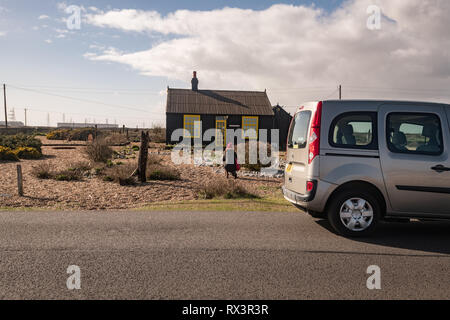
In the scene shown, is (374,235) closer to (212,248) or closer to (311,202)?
(311,202)

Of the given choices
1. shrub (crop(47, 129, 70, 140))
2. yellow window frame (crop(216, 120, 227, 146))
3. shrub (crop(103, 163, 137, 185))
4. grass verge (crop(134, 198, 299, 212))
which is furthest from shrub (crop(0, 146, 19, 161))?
shrub (crop(47, 129, 70, 140))

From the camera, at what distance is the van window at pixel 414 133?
211 inches

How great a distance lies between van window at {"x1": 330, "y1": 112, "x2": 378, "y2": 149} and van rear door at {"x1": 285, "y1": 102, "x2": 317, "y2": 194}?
43cm

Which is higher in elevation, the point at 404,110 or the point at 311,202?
the point at 404,110

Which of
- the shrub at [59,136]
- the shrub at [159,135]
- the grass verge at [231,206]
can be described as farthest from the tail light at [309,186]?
the shrub at [59,136]

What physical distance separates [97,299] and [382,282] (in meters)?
2.97

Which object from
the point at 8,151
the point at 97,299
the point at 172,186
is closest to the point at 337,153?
the point at 97,299

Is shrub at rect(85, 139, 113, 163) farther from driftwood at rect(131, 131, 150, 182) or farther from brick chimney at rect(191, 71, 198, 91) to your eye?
brick chimney at rect(191, 71, 198, 91)

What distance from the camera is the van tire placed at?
5.26m

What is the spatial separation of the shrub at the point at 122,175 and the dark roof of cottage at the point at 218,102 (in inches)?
678

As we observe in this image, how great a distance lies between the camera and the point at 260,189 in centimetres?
1175

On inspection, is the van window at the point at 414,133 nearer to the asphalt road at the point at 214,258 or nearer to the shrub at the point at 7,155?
the asphalt road at the point at 214,258

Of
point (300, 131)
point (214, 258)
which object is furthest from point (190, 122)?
point (214, 258)

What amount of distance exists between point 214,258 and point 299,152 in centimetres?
245
